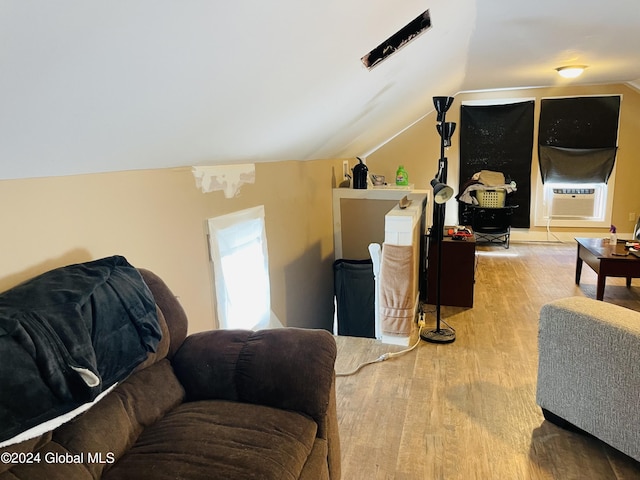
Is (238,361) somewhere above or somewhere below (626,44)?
below

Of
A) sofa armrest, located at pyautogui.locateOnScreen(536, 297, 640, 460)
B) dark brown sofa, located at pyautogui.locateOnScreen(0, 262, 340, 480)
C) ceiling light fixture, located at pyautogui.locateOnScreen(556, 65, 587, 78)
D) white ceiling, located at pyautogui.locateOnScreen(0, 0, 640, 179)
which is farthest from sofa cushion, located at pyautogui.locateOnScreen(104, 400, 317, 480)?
ceiling light fixture, located at pyautogui.locateOnScreen(556, 65, 587, 78)

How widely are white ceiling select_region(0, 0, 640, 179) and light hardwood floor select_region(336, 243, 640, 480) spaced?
59.8 inches

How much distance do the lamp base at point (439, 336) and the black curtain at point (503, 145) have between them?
143 inches

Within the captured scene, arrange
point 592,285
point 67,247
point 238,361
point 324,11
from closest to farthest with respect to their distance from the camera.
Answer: point 324,11 < point 67,247 < point 238,361 < point 592,285

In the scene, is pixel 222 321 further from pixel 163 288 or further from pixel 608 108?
pixel 608 108

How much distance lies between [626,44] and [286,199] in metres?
2.88

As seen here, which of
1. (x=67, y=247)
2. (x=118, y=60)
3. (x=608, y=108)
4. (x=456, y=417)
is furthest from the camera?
(x=608, y=108)

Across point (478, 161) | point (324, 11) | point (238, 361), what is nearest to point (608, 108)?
point (478, 161)

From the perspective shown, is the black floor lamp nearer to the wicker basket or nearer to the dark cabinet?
the dark cabinet

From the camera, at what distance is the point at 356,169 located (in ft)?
15.3

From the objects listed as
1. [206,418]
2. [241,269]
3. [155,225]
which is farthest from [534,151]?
[206,418]

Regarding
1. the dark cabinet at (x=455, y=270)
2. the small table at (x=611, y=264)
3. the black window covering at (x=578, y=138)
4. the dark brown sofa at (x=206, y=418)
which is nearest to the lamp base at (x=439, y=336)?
the dark cabinet at (x=455, y=270)

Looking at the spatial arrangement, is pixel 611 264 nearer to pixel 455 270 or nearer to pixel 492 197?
pixel 455 270

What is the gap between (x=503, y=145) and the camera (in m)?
6.23
